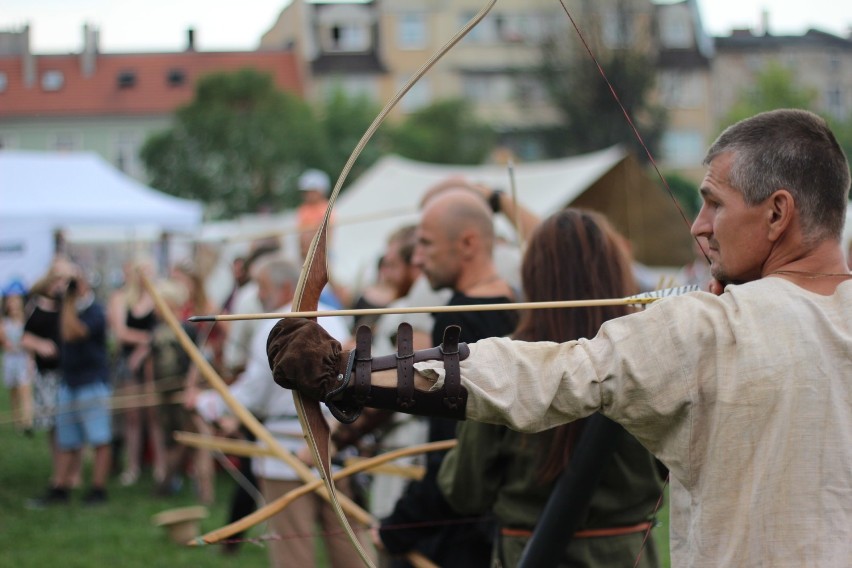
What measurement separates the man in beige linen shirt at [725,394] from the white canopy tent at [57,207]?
8304 mm

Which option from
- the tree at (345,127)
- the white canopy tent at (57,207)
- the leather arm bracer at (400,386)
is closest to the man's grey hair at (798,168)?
the leather arm bracer at (400,386)

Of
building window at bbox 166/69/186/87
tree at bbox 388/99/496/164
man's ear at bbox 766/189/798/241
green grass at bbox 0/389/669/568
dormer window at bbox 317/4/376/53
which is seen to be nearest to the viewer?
man's ear at bbox 766/189/798/241

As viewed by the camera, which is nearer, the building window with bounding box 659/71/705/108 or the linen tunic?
the linen tunic

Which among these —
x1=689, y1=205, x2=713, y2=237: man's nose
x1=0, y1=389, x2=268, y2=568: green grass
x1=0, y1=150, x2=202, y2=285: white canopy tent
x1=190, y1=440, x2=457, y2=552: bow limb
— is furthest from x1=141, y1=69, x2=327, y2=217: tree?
x1=689, y1=205, x2=713, y2=237: man's nose

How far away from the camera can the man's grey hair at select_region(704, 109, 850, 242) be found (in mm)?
1818

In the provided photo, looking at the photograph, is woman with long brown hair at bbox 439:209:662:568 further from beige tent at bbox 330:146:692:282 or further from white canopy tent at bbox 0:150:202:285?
white canopy tent at bbox 0:150:202:285

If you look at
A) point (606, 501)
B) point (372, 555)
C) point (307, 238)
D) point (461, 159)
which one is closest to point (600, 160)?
point (307, 238)

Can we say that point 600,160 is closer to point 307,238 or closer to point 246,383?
point 307,238

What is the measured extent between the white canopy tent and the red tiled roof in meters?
37.2

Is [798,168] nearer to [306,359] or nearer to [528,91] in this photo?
[306,359]

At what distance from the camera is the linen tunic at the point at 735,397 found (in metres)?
1.70

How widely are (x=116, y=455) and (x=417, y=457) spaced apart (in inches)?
227

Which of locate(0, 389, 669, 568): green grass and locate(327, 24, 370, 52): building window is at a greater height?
locate(327, 24, 370, 52): building window

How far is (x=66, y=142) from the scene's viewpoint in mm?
48812
